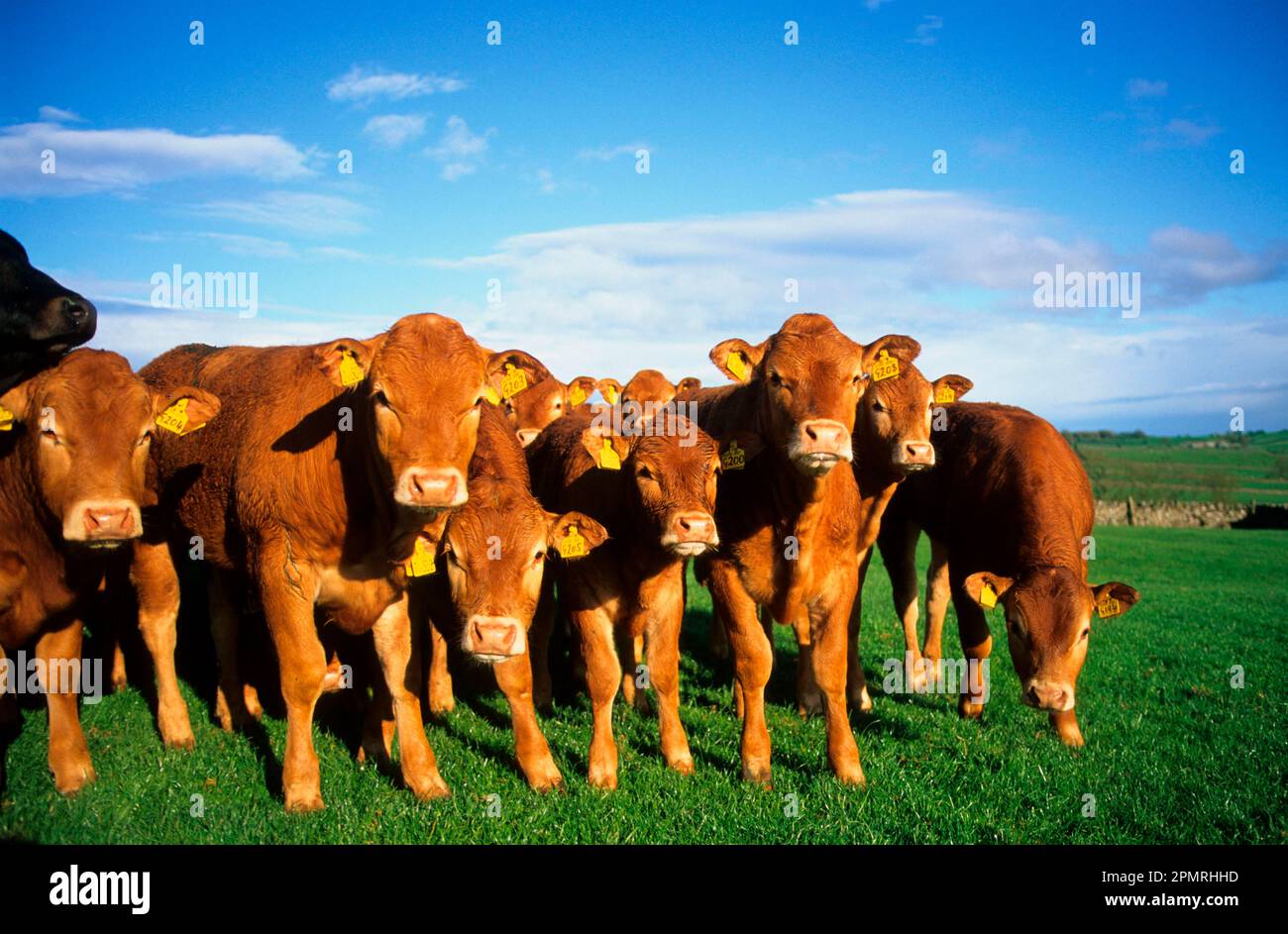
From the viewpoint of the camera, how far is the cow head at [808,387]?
5.72m

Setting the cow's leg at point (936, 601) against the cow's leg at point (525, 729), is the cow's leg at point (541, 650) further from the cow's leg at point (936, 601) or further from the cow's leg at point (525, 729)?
the cow's leg at point (936, 601)

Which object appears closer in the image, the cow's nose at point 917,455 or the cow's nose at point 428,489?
the cow's nose at point 428,489

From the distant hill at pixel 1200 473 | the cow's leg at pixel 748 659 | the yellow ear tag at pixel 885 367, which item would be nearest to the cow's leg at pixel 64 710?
the cow's leg at pixel 748 659

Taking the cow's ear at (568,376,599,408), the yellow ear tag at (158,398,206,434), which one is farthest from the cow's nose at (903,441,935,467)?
the cow's ear at (568,376,599,408)

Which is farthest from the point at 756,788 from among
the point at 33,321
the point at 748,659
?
the point at 33,321

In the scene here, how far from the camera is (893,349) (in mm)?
7152

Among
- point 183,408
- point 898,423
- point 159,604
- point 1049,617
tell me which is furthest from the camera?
point 898,423

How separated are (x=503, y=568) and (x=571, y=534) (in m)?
0.55

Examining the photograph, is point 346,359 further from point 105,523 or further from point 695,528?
point 695,528

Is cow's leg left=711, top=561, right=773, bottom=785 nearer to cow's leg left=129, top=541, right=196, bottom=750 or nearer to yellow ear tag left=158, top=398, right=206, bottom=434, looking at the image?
yellow ear tag left=158, top=398, right=206, bottom=434

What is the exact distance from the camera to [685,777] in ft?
20.5

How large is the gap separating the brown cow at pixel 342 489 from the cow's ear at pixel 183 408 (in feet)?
0.68

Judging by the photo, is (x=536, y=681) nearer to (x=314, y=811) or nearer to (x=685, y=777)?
(x=685, y=777)
